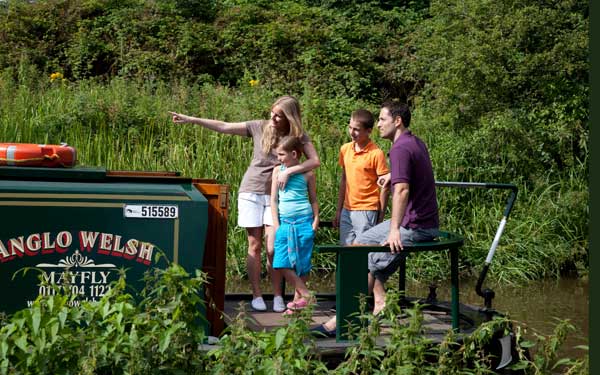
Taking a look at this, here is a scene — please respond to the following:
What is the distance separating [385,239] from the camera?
205 inches

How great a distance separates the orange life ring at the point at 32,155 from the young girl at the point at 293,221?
4.60 feet

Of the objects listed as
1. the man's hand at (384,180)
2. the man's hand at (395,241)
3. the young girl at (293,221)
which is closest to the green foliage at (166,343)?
the man's hand at (395,241)

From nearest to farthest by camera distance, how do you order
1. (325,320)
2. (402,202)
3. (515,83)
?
(402,202) < (325,320) < (515,83)

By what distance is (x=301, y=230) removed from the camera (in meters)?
5.70

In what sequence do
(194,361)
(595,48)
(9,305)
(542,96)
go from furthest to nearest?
(542,96)
(9,305)
(194,361)
(595,48)

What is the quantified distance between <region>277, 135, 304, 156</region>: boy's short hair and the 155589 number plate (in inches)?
47.1

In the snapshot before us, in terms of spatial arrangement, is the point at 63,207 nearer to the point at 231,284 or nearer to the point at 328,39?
the point at 231,284

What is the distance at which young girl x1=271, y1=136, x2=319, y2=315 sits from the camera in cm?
564

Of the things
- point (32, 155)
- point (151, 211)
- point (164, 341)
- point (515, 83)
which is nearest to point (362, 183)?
point (151, 211)

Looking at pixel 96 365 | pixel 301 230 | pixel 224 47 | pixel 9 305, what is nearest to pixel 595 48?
pixel 96 365

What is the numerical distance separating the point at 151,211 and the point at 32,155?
0.73m

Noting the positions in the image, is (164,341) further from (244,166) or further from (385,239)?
(244,166)

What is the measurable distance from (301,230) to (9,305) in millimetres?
1873

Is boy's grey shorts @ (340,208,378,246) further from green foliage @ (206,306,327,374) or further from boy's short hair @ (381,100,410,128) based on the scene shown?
green foliage @ (206,306,327,374)
